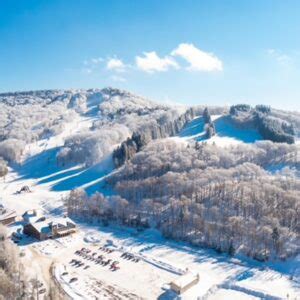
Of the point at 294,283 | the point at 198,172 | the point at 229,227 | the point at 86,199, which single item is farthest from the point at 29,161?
the point at 294,283

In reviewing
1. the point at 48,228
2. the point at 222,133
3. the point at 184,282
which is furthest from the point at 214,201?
the point at 222,133

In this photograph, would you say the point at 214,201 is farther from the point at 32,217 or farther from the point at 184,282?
the point at 32,217

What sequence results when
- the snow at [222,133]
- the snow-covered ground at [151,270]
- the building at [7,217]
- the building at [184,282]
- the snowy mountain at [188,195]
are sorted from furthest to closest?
1. the snow at [222,133]
2. the building at [7,217]
3. the snowy mountain at [188,195]
4. the snow-covered ground at [151,270]
5. the building at [184,282]

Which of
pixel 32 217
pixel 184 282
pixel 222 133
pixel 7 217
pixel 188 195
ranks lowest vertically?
pixel 184 282

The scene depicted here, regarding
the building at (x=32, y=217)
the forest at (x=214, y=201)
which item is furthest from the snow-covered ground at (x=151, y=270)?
the building at (x=32, y=217)

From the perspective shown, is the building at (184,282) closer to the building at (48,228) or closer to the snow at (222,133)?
the building at (48,228)
